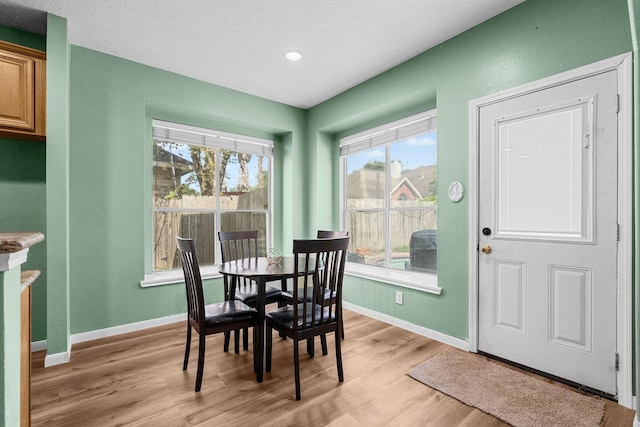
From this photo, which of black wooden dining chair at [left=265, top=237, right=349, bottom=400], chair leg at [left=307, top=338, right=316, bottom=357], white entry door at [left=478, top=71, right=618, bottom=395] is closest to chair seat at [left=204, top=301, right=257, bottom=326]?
black wooden dining chair at [left=265, top=237, right=349, bottom=400]

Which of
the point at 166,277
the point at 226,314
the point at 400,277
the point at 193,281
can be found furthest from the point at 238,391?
the point at 400,277

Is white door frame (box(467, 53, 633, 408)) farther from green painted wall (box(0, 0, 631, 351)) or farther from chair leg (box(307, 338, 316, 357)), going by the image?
chair leg (box(307, 338, 316, 357))

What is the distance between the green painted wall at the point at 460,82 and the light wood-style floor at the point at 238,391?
1.88ft

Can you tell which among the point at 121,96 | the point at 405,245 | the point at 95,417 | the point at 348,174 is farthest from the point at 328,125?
the point at 95,417

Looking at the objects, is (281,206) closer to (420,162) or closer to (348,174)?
(348,174)

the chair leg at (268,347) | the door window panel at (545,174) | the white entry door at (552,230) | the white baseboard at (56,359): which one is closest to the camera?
the white entry door at (552,230)

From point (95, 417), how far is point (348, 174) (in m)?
3.63

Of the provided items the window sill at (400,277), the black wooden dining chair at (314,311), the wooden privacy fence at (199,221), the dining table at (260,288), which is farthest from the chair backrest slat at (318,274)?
the wooden privacy fence at (199,221)

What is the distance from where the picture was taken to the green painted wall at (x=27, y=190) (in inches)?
102

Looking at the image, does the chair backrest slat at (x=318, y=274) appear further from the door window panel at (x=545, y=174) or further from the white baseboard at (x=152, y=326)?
the door window panel at (x=545, y=174)

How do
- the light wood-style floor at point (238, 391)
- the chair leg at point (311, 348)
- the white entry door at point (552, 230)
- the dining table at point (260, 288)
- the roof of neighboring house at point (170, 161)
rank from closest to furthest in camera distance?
1. the light wood-style floor at point (238, 391)
2. the white entry door at point (552, 230)
3. the dining table at point (260, 288)
4. the chair leg at point (311, 348)
5. the roof of neighboring house at point (170, 161)

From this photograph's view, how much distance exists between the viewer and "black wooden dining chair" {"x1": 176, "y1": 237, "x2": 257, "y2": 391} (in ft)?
6.75

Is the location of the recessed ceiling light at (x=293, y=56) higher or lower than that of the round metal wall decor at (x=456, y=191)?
higher

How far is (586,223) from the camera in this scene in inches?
80.7
